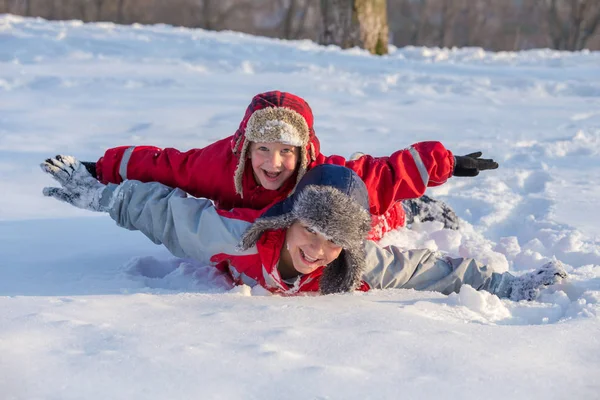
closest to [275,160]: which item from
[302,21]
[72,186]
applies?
[72,186]

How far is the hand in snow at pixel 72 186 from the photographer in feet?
10.9

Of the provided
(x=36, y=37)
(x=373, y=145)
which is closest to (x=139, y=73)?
(x=36, y=37)

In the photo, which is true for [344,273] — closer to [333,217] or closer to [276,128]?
[333,217]

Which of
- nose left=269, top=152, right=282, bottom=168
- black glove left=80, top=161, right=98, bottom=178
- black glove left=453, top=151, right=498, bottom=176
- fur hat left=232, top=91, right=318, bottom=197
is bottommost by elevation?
black glove left=80, top=161, right=98, bottom=178

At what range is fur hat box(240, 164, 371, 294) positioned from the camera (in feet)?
8.88

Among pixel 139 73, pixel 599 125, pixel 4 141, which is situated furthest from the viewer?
pixel 139 73

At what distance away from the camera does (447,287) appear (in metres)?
3.15

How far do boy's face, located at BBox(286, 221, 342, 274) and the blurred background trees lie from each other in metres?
21.7

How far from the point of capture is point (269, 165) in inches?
126

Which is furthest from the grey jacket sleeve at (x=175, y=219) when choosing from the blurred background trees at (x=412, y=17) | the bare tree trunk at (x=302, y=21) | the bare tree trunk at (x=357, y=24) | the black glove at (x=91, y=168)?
the bare tree trunk at (x=302, y=21)

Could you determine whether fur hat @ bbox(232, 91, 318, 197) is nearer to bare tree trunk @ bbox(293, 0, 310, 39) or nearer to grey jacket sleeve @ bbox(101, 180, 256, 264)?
grey jacket sleeve @ bbox(101, 180, 256, 264)

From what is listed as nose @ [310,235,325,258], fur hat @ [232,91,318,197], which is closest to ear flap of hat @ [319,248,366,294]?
nose @ [310,235,325,258]

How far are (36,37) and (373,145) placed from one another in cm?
465

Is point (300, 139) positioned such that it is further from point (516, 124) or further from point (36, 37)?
point (36, 37)
